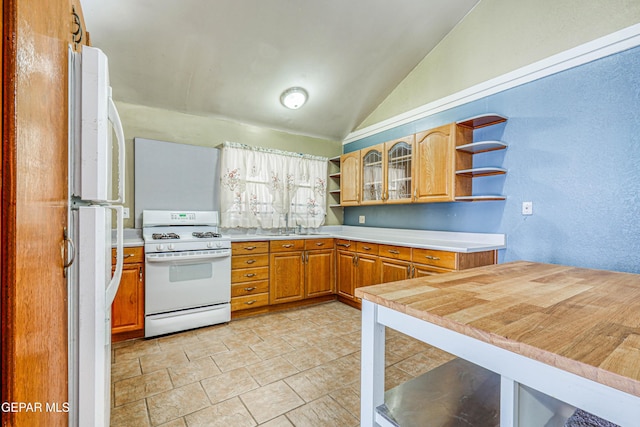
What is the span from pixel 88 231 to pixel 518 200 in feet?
9.86

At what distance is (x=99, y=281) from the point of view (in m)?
1.03

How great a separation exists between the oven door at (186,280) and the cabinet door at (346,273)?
1.42 meters

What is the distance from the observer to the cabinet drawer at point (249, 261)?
10.5 feet

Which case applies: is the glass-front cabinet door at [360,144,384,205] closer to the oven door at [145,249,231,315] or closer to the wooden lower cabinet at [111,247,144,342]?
the oven door at [145,249,231,315]

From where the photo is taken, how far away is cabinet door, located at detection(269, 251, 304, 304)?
11.2 feet

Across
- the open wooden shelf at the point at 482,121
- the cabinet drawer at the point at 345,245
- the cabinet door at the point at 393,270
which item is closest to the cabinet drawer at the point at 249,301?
the cabinet drawer at the point at 345,245

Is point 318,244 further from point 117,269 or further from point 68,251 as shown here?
point 68,251

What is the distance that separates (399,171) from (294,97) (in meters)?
1.54

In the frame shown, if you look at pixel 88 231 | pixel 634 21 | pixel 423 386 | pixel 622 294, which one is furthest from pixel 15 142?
pixel 634 21

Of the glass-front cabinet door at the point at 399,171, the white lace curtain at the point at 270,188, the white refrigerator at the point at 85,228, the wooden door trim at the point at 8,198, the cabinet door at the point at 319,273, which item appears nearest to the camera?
the wooden door trim at the point at 8,198

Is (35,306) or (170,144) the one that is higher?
(170,144)

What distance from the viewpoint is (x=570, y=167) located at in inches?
89.5

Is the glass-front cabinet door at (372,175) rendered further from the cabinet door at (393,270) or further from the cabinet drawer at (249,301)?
the cabinet drawer at (249,301)

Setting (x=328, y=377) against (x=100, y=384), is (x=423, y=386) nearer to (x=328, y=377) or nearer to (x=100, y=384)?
(x=328, y=377)
